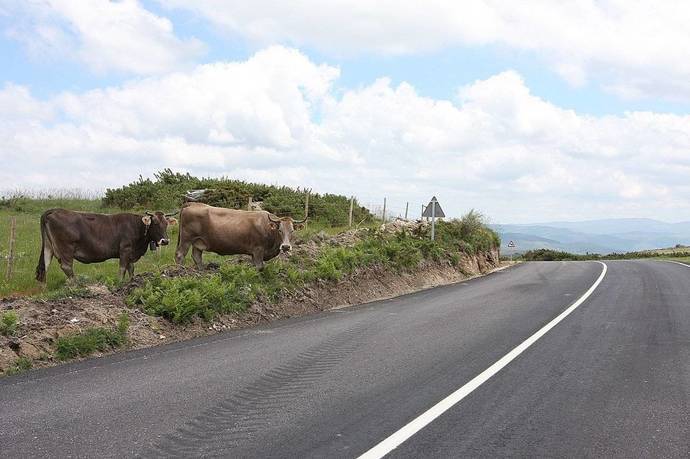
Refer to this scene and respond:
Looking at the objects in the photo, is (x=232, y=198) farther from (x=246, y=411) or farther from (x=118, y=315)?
(x=246, y=411)

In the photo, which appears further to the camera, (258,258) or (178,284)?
(258,258)

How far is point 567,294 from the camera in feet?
54.3

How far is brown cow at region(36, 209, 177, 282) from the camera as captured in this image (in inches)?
514

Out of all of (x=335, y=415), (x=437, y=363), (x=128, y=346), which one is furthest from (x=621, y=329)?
(x=128, y=346)

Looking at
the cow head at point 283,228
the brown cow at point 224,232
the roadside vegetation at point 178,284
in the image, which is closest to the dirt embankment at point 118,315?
the roadside vegetation at point 178,284

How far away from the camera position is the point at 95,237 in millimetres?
13617

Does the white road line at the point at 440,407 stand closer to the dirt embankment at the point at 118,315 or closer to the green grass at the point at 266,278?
the dirt embankment at the point at 118,315

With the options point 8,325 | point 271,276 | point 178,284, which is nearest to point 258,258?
point 271,276

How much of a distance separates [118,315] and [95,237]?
4.22m

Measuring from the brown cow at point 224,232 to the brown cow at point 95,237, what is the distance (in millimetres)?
542

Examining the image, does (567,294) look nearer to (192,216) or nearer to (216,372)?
(192,216)

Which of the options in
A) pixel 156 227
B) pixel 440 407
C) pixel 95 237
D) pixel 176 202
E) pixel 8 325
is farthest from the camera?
pixel 176 202

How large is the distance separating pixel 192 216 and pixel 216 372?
8030mm

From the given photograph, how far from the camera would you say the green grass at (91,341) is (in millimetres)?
8539
